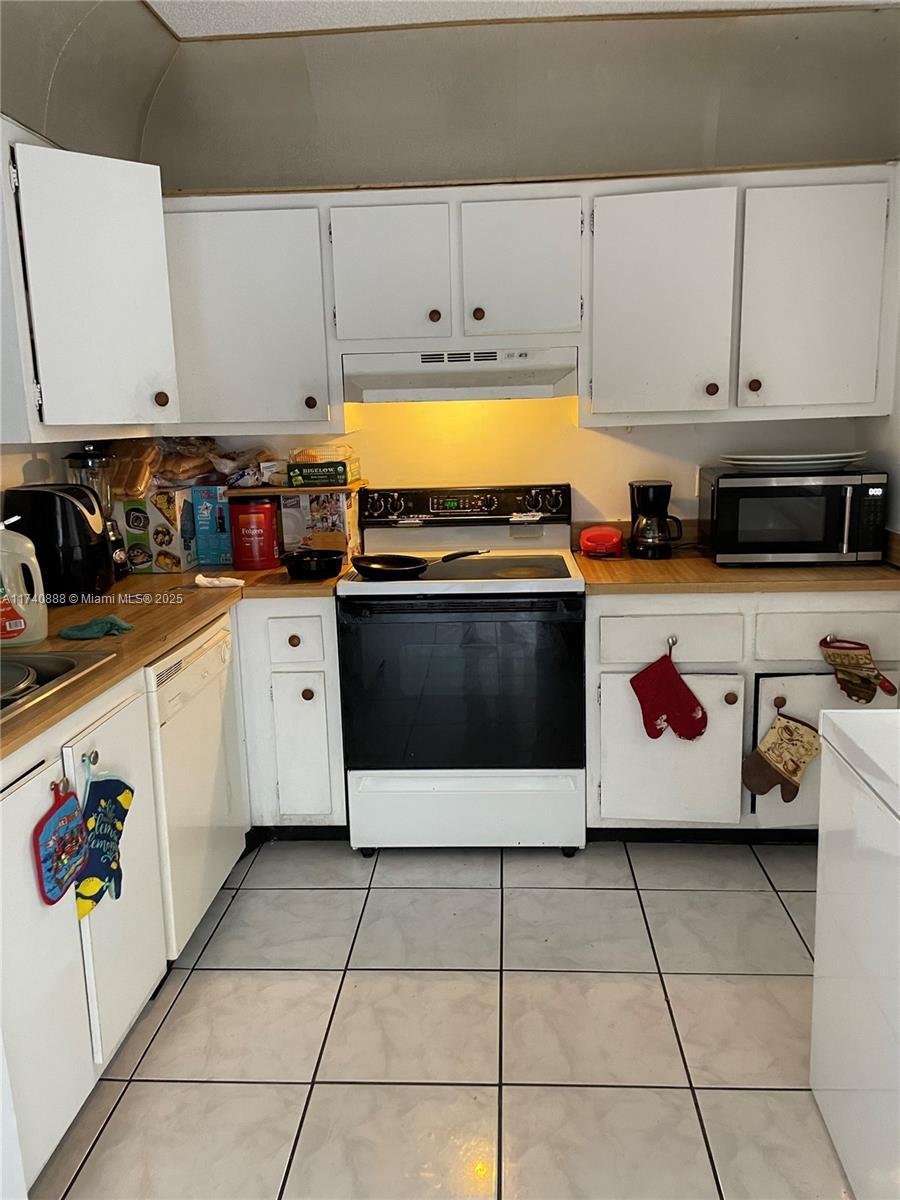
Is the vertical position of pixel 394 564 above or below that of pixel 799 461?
below

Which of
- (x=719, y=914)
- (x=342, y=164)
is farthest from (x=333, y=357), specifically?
(x=719, y=914)

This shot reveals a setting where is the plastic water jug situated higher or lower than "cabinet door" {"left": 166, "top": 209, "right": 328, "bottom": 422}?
lower

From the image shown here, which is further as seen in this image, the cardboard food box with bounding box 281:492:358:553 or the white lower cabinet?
the cardboard food box with bounding box 281:492:358:553

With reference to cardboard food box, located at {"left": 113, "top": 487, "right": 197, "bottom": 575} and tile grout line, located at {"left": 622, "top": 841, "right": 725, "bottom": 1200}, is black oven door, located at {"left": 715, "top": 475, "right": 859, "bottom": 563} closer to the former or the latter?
tile grout line, located at {"left": 622, "top": 841, "right": 725, "bottom": 1200}

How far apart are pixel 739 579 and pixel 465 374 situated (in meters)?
1.07

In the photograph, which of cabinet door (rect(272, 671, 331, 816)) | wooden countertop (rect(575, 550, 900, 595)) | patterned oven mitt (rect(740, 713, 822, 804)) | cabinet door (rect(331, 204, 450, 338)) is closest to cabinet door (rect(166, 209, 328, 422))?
cabinet door (rect(331, 204, 450, 338))

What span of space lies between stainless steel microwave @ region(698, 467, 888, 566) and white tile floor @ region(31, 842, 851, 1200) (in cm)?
97

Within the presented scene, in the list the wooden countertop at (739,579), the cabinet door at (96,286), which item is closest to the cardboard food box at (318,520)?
the cabinet door at (96,286)

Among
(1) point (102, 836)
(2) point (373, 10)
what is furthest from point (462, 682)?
(2) point (373, 10)

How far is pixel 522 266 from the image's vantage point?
2.84 m

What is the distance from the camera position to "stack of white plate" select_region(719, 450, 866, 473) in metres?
2.87

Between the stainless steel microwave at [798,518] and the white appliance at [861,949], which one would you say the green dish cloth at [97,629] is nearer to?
the white appliance at [861,949]

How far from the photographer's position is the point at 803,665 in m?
2.75

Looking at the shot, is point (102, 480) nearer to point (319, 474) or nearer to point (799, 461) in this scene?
point (319, 474)
